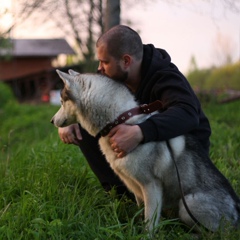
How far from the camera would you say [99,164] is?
365 cm

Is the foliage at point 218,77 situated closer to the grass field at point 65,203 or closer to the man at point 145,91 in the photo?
the grass field at point 65,203

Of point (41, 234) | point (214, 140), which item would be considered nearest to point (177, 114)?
point (41, 234)

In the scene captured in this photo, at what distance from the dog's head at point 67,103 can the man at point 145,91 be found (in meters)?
0.30

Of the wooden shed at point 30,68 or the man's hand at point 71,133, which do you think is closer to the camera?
the man's hand at point 71,133

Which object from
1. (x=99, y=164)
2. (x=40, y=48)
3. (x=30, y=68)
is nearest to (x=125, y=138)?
(x=99, y=164)

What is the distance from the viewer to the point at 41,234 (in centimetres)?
281

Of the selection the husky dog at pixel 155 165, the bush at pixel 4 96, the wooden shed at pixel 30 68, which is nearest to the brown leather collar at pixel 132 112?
the husky dog at pixel 155 165

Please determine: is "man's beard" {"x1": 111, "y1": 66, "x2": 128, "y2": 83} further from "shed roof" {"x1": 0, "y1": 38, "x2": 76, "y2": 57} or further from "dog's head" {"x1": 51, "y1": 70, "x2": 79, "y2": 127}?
"shed roof" {"x1": 0, "y1": 38, "x2": 76, "y2": 57}

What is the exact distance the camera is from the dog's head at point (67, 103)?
117 inches

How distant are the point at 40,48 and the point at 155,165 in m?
28.4

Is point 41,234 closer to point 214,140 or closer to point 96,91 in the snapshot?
point 96,91

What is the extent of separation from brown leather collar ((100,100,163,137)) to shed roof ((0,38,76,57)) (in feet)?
81.2

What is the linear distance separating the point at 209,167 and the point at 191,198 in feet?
0.90

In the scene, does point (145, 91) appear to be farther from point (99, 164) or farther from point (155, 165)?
point (99, 164)
